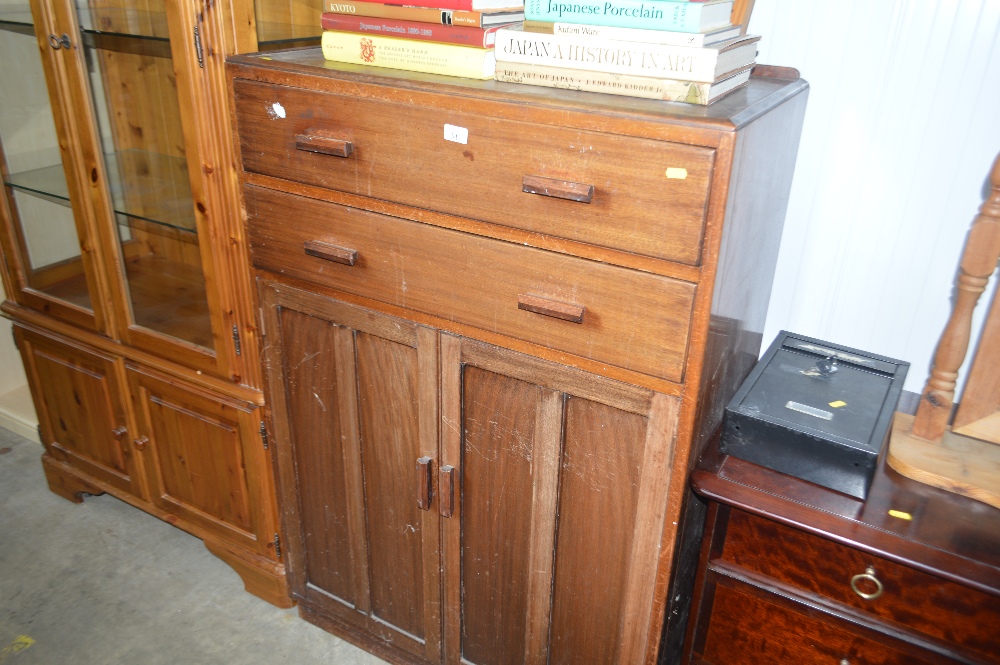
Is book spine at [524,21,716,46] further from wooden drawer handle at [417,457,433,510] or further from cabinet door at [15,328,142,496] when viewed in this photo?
cabinet door at [15,328,142,496]

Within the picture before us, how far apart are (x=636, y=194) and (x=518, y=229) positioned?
0.66ft

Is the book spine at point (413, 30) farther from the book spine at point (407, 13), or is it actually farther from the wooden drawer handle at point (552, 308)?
the wooden drawer handle at point (552, 308)

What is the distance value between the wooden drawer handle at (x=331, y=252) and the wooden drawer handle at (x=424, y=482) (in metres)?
0.40

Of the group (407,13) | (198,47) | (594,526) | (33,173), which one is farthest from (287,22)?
(594,526)

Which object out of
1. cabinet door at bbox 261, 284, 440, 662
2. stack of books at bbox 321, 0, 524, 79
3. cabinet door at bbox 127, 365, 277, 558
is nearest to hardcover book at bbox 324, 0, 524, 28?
stack of books at bbox 321, 0, 524, 79

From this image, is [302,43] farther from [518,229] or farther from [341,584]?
[341,584]

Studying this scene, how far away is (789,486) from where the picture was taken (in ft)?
4.05

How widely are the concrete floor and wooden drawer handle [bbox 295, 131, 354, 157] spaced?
119 cm

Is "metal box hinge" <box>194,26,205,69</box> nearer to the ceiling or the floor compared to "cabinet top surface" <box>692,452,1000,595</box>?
nearer to the ceiling

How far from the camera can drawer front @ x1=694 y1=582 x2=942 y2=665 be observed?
1197mm

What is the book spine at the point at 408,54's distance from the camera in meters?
1.23

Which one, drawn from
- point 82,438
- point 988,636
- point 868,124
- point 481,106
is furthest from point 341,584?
point 868,124

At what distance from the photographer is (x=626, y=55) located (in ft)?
3.60

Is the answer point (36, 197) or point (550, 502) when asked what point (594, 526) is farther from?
point (36, 197)
